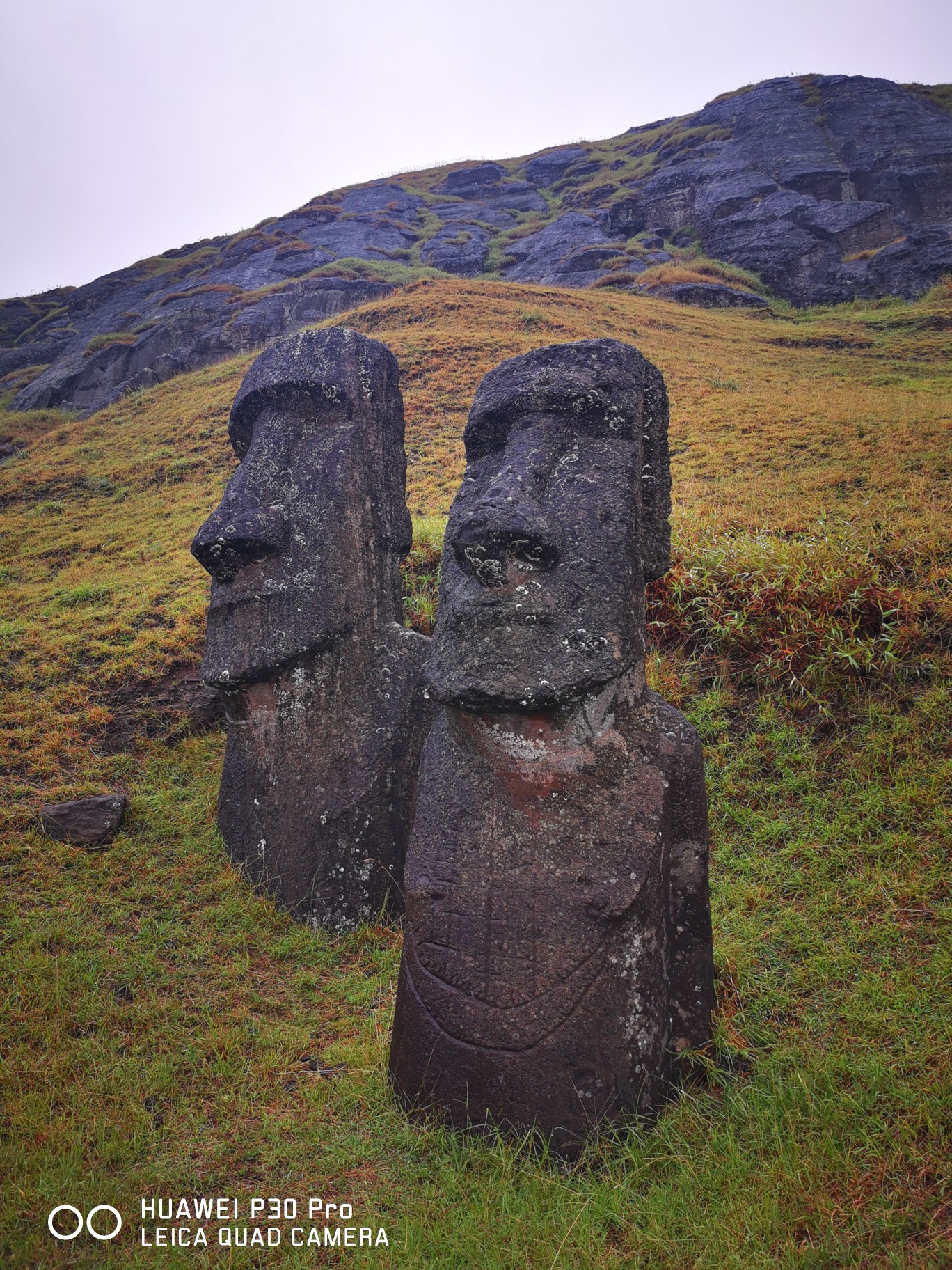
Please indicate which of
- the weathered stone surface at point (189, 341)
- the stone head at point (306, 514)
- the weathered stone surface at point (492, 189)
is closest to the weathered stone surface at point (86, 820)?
the stone head at point (306, 514)

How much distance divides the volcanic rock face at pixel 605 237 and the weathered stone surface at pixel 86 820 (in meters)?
23.1

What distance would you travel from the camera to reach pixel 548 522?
2.88m

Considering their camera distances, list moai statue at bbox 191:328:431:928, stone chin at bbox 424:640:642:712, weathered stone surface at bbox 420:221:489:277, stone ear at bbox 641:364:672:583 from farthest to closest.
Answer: weathered stone surface at bbox 420:221:489:277, moai statue at bbox 191:328:431:928, stone ear at bbox 641:364:672:583, stone chin at bbox 424:640:642:712

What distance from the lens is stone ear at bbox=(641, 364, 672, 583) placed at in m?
3.26

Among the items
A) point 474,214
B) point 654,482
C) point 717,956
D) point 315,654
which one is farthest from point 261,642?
point 474,214

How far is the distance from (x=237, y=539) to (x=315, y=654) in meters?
0.74

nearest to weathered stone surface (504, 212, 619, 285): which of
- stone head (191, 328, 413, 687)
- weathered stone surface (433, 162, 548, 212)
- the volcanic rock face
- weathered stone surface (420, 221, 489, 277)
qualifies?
the volcanic rock face

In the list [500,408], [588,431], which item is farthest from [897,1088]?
[500,408]

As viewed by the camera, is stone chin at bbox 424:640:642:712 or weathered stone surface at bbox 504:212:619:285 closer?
stone chin at bbox 424:640:642:712

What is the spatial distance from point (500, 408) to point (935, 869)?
281 centimetres

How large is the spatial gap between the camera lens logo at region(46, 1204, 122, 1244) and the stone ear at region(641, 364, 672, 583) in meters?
2.74

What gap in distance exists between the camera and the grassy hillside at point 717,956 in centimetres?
226

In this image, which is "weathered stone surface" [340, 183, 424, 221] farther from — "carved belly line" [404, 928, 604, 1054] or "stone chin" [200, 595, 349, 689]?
"carved belly line" [404, 928, 604, 1054]

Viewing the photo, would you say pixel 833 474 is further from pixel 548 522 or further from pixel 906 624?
pixel 548 522
